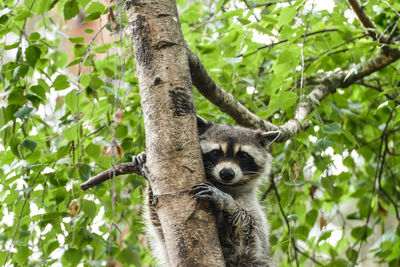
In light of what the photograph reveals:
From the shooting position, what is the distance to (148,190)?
3.21m

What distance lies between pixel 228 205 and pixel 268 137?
1054 mm

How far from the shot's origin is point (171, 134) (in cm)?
220

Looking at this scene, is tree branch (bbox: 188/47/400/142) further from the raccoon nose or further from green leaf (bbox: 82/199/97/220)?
green leaf (bbox: 82/199/97/220)

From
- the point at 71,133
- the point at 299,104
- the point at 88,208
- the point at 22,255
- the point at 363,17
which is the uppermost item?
the point at 363,17

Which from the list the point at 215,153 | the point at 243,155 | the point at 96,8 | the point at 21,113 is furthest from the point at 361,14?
the point at 21,113

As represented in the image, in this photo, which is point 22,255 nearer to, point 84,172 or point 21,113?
point 84,172

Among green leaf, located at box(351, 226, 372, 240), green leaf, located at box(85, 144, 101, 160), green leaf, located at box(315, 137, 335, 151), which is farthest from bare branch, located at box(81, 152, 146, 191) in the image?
green leaf, located at box(351, 226, 372, 240)

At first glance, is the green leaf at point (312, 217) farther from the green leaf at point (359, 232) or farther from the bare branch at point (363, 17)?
the bare branch at point (363, 17)

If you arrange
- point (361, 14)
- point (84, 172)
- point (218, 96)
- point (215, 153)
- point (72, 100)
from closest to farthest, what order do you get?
point (84, 172)
point (218, 96)
point (72, 100)
point (215, 153)
point (361, 14)

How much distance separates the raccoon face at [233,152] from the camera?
3383mm

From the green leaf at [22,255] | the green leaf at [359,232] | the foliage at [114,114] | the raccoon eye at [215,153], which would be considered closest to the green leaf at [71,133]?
the foliage at [114,114]

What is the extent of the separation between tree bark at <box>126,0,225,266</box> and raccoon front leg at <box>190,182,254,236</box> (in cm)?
4

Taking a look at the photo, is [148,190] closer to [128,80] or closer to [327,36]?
[128,80]

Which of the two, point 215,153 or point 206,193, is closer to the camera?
point 206,193
